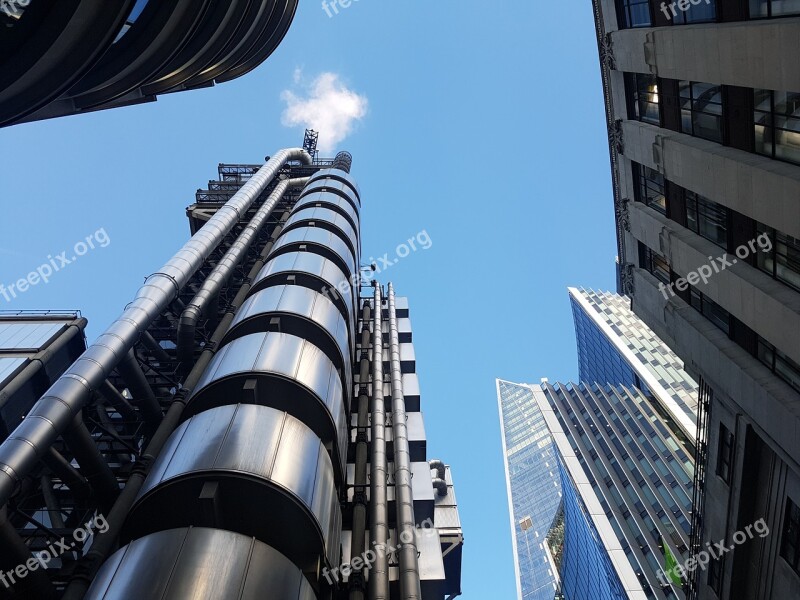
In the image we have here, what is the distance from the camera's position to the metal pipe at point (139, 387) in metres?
20.9

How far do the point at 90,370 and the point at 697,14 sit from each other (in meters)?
23.0

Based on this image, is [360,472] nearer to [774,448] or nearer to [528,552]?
[774,448]

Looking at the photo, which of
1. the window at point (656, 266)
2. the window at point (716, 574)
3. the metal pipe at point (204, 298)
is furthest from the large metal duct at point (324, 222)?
the window at point (716, 574)

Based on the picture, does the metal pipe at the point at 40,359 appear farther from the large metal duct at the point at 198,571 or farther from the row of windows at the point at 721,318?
the row of windows at the point at 721,318

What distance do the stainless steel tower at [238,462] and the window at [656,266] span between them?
13134 mm

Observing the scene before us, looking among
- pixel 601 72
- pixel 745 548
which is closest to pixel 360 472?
pixel 745 548

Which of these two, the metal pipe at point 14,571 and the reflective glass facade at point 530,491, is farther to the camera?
the reflective glass facade at point 530,491

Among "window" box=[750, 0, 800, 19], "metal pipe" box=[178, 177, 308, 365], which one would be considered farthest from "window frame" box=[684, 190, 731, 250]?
"metal pipe" box=[178, 177, 308, 365]

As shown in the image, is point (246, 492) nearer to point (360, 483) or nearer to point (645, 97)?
point (360, 483)

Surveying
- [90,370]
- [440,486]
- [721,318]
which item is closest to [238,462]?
[90,370]

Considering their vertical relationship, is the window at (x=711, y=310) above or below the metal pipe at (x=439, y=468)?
above

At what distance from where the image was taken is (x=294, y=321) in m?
22.8

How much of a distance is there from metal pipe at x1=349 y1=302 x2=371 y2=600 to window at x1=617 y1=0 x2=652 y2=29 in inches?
807

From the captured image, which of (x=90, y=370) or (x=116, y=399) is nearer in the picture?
(x=90, y=370)
